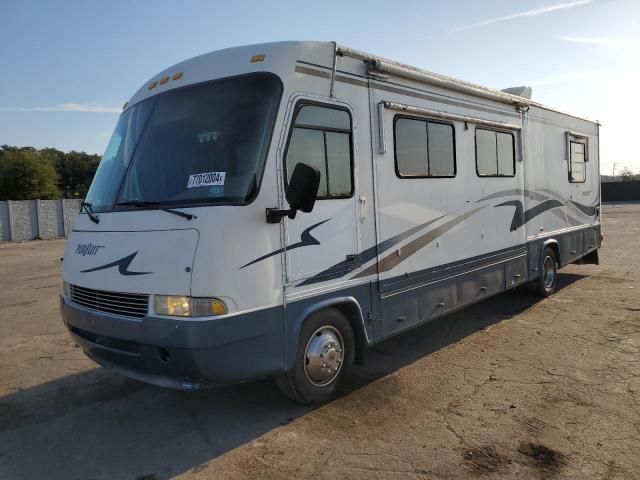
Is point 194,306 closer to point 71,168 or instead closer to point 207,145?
point 207,145

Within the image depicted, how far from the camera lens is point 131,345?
3992 millimetres

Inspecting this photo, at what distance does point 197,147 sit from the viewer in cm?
419

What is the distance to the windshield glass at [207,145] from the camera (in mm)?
3977

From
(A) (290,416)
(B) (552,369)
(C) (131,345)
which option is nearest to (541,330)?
(B) (552,369)

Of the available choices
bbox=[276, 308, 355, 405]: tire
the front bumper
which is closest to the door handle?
bbox=[276, 308, 355, 405]: tire

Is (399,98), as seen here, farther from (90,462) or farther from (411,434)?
(90,462)

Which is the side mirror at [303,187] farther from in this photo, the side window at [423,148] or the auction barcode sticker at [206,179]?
the side window at [423,148]

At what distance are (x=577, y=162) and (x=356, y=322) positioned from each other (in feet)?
22.7

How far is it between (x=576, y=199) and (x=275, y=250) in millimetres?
7580

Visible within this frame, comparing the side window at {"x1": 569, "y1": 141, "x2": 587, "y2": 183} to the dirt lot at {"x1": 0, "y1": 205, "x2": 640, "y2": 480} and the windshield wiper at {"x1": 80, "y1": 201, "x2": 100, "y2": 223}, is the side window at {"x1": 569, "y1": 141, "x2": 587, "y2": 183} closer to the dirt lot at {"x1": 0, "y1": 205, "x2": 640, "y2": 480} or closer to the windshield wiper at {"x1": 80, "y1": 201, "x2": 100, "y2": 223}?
the dirt lot at {"x1": 0, "y1": 205, "x2": 640, "y2": 480}

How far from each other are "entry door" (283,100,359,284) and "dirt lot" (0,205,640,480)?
1.25 meters

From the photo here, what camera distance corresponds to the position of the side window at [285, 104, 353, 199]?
4.26 meters

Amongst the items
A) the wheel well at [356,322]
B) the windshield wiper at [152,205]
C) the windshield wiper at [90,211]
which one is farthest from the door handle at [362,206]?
the windshield wiper at [90,211]

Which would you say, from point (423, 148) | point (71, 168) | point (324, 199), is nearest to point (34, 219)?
point (423, 148)
